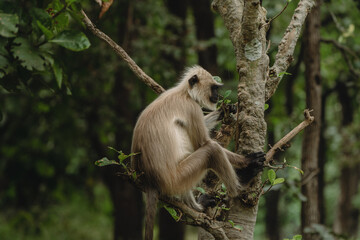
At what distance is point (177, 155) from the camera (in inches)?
151

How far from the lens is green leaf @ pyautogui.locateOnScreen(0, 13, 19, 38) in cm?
232

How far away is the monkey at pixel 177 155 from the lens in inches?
135

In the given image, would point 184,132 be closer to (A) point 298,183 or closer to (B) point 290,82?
(A) point 298,183

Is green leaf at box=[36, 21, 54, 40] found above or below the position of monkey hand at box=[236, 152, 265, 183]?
above

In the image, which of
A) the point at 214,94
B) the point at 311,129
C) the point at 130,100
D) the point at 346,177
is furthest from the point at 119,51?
the point at 346,177

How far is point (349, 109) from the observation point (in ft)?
33.8

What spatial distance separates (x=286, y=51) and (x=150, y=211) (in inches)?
61.8

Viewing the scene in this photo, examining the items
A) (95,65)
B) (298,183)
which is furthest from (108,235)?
(298,183)

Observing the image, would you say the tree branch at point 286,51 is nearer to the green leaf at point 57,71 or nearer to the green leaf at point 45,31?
the green leaf at point 57,71

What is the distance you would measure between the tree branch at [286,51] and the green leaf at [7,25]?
5.82 ft

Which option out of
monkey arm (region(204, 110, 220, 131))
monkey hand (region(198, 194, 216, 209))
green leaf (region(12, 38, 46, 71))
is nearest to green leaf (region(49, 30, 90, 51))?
green leaf (region(12, 38, 46, 71))

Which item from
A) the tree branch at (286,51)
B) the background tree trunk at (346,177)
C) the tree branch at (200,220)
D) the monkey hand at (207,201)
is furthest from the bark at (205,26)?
the tree branch at (200,220)

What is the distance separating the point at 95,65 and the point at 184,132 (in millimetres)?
4622

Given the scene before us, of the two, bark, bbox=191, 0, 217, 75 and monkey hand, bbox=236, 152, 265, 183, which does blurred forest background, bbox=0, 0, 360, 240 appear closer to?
bark, bbox=191, 0, 217, 75
